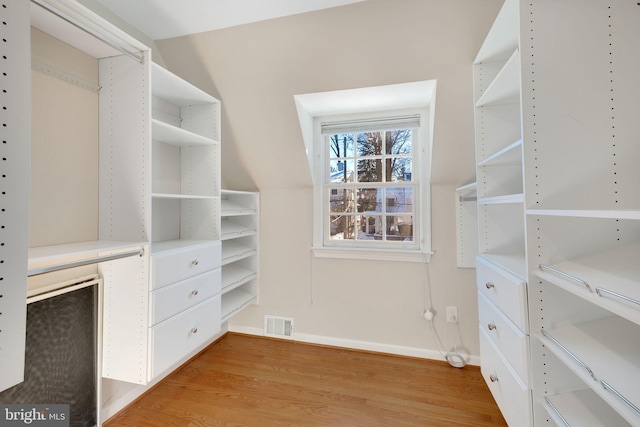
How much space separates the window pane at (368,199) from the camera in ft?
8.02

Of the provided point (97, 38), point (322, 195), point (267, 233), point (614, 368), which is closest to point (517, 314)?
point (614, 368)

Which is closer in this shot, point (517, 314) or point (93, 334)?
point (517, 314)

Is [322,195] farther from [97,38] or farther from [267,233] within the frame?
[97,38]

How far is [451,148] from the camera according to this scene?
1988 millimetres

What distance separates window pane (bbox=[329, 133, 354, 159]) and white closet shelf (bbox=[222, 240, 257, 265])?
1.17 m

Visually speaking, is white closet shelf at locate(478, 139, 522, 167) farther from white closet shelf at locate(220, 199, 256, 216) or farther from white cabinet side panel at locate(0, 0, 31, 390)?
white closet shelf at locate(220, 199, 256, 216)

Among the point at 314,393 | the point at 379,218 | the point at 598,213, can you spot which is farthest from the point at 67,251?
the point at 379,218

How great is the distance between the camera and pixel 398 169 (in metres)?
2.38

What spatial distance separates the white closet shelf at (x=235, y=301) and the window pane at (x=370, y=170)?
4.91 feet

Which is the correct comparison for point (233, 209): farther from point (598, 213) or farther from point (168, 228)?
point (598, 213)

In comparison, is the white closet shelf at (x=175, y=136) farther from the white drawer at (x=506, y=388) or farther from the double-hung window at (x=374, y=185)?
the white drawer at (x=506, y=388)

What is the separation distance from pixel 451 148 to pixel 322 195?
1.13 metres

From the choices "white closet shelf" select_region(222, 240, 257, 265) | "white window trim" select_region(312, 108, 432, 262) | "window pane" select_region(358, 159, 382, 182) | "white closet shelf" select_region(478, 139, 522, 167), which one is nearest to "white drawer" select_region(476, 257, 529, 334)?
"white closet shelf" select_region(478, 139, 522, 167)

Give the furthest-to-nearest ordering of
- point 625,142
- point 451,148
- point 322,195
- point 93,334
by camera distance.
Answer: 1. point 322,195
2. point 451,148
3. point 93,334
4. point 625,142
